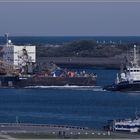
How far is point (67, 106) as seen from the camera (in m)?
43.8

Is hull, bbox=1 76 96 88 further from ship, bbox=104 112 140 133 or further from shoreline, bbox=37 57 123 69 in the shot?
ship, bbox=104 112 140 133

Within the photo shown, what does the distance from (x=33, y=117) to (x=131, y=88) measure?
1915 cm

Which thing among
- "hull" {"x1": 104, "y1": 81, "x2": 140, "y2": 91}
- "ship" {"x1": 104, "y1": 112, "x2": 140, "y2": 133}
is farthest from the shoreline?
"ship" {"x1": 104, "y1": 112, "x2": 140, "y2": 133}

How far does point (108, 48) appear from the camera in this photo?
100625mm

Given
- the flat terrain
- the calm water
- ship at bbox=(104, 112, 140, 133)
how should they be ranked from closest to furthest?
the flat terrain → ship at bbox=(104, 112, 140, 133) → the calm water

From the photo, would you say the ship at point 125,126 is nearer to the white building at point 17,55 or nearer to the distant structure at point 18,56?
the distant structure at point 18,56

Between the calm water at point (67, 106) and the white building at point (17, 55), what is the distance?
8.13m

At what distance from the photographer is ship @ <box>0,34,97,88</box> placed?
61.0 metres

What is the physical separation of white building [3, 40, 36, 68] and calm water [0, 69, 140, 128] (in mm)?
8130

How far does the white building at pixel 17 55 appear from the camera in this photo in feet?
218

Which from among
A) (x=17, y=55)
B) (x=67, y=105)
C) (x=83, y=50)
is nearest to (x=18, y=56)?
(x=17, y=55)

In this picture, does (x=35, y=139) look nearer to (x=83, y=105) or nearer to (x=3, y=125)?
(x=3, y=125)

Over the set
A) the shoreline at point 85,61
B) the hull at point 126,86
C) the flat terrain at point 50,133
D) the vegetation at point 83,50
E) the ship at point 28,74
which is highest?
the vegetation at point 83,50

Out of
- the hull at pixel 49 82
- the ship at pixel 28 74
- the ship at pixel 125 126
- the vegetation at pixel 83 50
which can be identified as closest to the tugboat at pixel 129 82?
the hull at pixel 49 82
